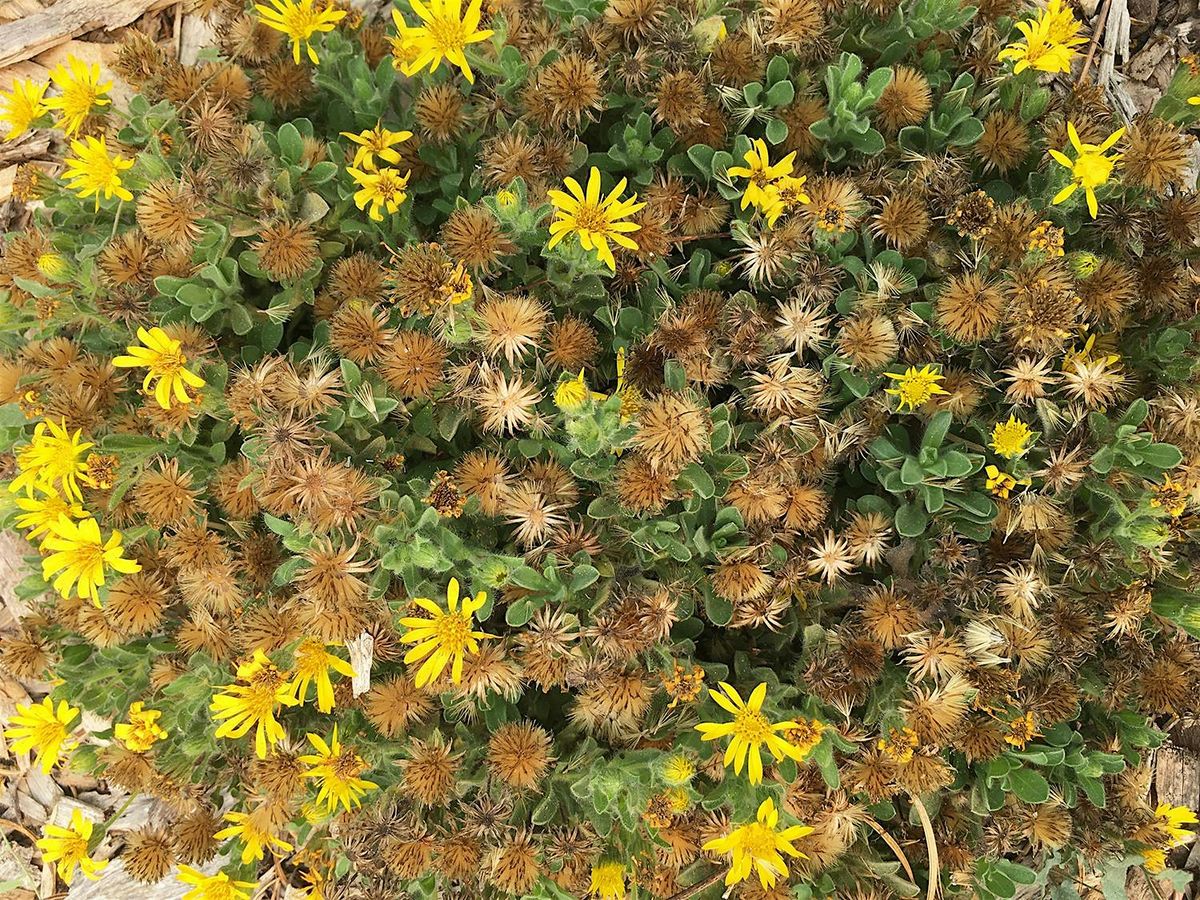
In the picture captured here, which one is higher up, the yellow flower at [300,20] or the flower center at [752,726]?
the yellow flower at [300,20]

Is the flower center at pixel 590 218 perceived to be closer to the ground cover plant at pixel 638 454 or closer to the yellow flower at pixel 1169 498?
the ground cover plant at pixel 638 454

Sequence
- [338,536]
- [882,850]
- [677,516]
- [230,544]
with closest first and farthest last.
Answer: [338,536], [677,516], [230,544], [882,850]

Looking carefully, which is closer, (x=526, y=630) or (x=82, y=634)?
(x=526, y=630)

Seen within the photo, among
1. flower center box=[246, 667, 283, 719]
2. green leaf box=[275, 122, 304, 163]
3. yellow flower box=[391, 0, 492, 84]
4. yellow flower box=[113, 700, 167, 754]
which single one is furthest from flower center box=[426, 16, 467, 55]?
yellow flower box=[113, 700, 167, 754]

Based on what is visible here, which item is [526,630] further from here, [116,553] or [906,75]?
[906,75]

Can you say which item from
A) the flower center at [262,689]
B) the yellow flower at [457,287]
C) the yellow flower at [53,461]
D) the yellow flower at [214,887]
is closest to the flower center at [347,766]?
the flower center at [262,689]

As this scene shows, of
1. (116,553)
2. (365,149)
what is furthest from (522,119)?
(116,553)

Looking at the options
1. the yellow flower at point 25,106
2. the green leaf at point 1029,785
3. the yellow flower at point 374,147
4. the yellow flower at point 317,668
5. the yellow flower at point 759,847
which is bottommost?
the green leaf at point 1029,785
